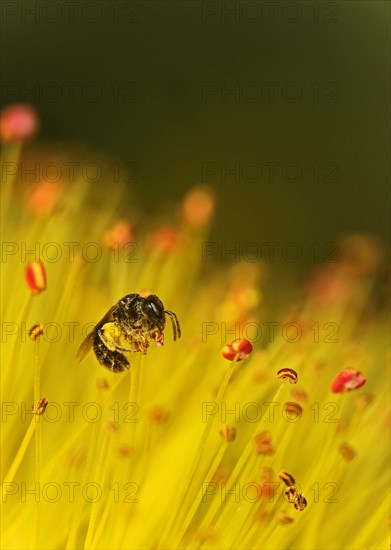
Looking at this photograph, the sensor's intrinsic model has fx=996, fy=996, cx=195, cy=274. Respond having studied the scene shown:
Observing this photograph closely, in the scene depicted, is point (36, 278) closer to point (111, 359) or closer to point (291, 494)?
point (111, 359)

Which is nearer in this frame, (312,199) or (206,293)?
(206,293)

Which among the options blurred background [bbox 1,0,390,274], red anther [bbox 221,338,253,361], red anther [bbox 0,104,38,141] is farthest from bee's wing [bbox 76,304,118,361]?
blurred background [bbox 1,0,390,274]

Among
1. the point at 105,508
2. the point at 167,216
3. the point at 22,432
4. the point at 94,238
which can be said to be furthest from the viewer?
the point at 167,216

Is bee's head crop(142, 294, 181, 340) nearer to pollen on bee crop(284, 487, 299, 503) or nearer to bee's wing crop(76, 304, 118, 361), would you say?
bee's wing crop(76, 304, 118, 361)

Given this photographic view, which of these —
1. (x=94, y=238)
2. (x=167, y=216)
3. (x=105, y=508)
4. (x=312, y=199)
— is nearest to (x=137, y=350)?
(x=105, y=508)

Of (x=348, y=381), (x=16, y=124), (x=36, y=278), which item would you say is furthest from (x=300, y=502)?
(x=16, y=124)

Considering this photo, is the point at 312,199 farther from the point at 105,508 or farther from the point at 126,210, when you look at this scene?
the point at 105,508
